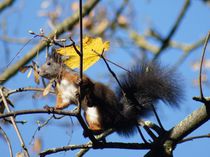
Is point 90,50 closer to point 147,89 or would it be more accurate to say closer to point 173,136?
point 173,136

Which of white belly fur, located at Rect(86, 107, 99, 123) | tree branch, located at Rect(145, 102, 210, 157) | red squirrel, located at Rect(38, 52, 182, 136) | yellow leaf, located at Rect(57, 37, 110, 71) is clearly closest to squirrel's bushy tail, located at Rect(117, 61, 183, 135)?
red squirrel, located at Rect(38, 52, 182, 136)

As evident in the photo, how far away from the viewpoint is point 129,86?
2793 millimetres

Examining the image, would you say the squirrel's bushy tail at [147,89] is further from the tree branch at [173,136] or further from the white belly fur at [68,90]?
the tree branch at [173,136]

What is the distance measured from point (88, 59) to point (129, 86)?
101 centimetres

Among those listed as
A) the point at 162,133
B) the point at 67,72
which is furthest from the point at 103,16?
the point at 162,133

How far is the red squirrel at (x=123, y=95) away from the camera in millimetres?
2676

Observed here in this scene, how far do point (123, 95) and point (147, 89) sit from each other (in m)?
0.15

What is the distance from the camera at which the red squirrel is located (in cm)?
268

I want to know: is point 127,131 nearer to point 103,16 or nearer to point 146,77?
point 146,77

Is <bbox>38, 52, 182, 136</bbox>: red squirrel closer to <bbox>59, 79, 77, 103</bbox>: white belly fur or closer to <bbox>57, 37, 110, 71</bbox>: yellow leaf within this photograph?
<bbox>59, 79, 77, 103</bbox>: white belly fur

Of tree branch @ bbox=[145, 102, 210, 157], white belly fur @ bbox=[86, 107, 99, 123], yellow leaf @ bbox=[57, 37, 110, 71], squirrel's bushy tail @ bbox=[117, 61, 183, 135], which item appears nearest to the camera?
yellow leaf @ bbox=[57, 37, 110, 71]

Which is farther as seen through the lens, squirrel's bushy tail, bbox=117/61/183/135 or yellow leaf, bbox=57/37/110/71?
squirrel's bushy tail, bbox=117/61/183/135

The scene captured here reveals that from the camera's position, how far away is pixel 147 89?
2727 millimetres

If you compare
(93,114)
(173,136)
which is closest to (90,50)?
(173,136)
